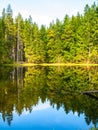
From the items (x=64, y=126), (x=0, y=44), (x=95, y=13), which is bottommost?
(x=64, y=126)

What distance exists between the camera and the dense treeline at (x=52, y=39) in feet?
274

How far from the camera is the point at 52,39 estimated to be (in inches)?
3688

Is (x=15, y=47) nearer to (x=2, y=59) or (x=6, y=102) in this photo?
(x=2, y=59)

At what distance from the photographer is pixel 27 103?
23406 millimetres

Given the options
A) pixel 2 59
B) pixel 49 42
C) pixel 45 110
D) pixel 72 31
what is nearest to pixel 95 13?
pixel 72 31

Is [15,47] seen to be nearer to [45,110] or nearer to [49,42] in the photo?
[49,42]

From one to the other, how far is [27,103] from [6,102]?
1285 millimetres

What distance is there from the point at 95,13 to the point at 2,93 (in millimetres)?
60248

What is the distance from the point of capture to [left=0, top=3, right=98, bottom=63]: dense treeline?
8338cm

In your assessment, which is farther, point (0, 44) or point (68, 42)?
point (68, 42)

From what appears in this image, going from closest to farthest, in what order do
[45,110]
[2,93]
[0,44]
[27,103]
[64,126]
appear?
[64,126], [45,110], [27,103], [2,93], [0,44]

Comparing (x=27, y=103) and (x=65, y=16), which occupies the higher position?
(x=65, y=16)

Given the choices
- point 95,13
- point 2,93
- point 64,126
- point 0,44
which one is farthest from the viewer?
point 95,13

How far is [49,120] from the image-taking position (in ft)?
61.3
